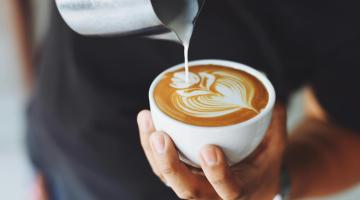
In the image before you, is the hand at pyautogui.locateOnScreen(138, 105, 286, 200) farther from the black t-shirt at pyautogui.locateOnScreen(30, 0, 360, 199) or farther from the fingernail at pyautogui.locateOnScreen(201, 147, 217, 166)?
the black t-shirt at pyautogui.locateOnScreen(30, 0, 360, 199)

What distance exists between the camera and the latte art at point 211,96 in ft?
1.41

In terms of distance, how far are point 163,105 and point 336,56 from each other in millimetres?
493

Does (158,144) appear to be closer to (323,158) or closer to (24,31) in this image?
(323,158)

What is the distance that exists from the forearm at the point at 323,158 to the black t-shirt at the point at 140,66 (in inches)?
1.6

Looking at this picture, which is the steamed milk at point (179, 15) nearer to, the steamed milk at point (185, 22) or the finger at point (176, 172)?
the steamed milk at point (185, 22)

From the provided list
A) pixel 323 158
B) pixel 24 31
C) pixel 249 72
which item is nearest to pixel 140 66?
pixel 249 72

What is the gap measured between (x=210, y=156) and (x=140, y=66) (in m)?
0.34

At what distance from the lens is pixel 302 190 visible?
705mm

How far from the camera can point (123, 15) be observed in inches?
15.7

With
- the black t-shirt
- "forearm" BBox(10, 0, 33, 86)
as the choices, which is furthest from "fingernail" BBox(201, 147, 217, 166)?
"forearm" BBox(10, 0, 33, 86)

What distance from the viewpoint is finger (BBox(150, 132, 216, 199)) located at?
0.41 m

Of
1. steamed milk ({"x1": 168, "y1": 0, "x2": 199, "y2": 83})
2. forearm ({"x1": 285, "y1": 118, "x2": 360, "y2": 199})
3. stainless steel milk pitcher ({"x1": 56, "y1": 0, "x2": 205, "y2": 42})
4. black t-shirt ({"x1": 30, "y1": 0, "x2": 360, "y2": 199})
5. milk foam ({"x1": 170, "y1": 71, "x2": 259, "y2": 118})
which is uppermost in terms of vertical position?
stainless steel milk pitcher ({"x1": 56, "y1": 0, "x2": 205, "y2": 42})

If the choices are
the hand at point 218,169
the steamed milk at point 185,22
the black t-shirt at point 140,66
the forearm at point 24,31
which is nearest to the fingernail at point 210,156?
the hand at point 218,169

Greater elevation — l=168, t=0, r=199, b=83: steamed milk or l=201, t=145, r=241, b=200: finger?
l=168, t=0, r=199, b=83: steamed milk
